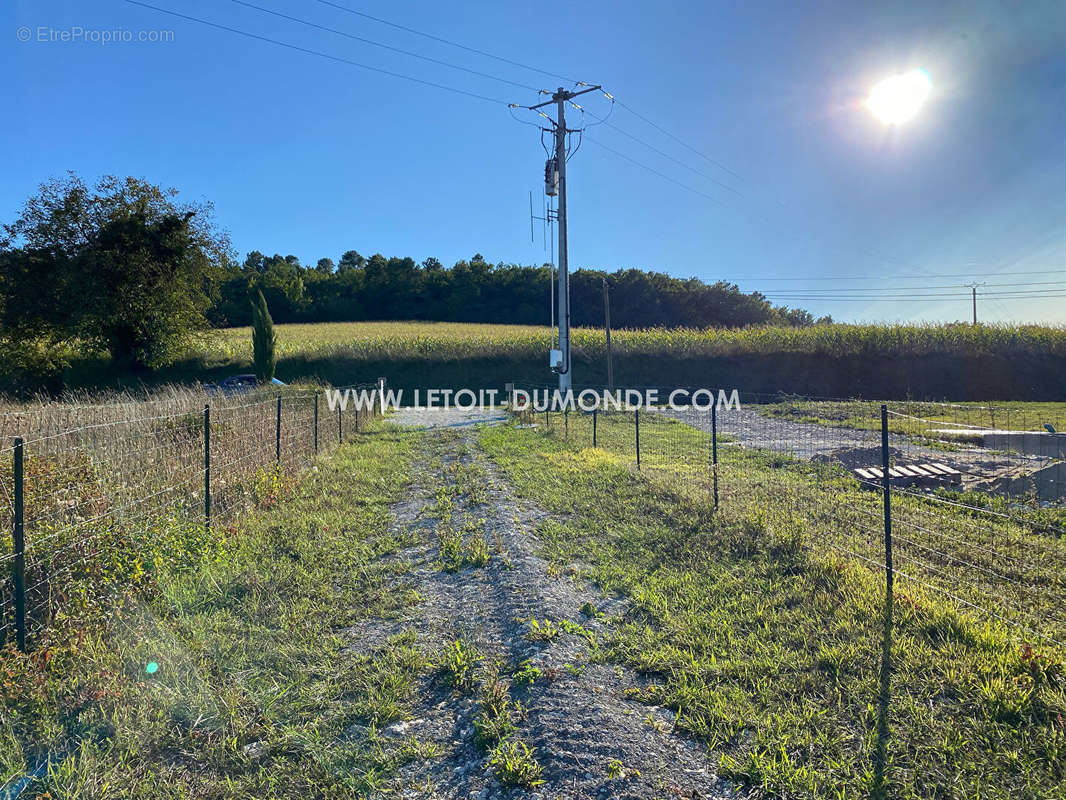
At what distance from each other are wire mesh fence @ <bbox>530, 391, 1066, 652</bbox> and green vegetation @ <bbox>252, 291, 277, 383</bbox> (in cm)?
1572

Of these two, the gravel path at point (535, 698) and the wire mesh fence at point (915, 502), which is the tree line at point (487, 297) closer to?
the wire mesh fence at point (915, 502)

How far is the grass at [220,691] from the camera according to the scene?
226cm

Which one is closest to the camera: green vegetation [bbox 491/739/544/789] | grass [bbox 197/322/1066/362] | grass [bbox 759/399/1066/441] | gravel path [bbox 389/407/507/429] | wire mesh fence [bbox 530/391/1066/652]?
green vegetation [bbox 491/739/544/789]

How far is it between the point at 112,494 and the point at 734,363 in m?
26.7

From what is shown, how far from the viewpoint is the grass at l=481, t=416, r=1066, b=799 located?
7.36ft

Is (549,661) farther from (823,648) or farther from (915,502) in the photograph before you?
(915,502)

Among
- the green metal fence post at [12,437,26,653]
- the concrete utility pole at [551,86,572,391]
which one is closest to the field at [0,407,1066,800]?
the green metal fence post at [12,437,26,653]

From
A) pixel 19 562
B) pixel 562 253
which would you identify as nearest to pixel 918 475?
pixel 19 562

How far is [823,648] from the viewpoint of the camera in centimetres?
313

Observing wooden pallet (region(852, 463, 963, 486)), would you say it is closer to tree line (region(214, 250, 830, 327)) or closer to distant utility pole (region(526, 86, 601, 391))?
distant utility pole (region(526, 86, 601, 391))

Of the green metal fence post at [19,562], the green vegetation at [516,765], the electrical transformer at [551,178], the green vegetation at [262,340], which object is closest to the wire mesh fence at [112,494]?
the green metal fence post at [19,562]

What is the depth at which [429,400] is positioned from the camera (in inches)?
949

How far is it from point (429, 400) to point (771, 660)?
864 inches

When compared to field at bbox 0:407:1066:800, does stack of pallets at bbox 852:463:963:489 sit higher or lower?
higher
